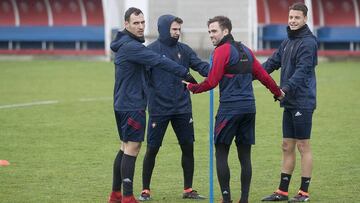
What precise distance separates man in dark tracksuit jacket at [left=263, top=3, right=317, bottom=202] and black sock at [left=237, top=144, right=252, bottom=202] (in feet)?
2.26

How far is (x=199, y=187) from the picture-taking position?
11.4 meters

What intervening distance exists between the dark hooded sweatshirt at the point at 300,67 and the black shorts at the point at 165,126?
42.5 inches

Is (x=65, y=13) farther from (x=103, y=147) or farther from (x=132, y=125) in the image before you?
(x=132, y=125)

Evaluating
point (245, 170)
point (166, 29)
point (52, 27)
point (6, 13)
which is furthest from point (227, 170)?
point (6, 13)

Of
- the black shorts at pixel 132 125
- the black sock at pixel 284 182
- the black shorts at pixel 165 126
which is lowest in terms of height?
the black sock at pixel 284 182

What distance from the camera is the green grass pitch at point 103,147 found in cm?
1116

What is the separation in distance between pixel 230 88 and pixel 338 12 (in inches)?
1066

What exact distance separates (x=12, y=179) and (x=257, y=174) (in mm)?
3050

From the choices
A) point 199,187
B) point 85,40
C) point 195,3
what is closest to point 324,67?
point 195,3

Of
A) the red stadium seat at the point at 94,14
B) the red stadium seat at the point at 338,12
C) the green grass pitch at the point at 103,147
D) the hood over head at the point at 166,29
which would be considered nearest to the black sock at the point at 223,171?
the green grass pitch at the point at 103,147

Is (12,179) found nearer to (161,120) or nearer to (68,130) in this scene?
(161,120)

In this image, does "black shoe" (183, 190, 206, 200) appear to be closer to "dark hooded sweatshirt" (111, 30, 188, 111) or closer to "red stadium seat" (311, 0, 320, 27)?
"dark hooded sweatshirt" (111, 30, 188, 111)

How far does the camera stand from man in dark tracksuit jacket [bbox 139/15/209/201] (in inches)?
419

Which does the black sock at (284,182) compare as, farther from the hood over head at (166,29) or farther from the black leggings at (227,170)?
the hood over head at (166,29)
